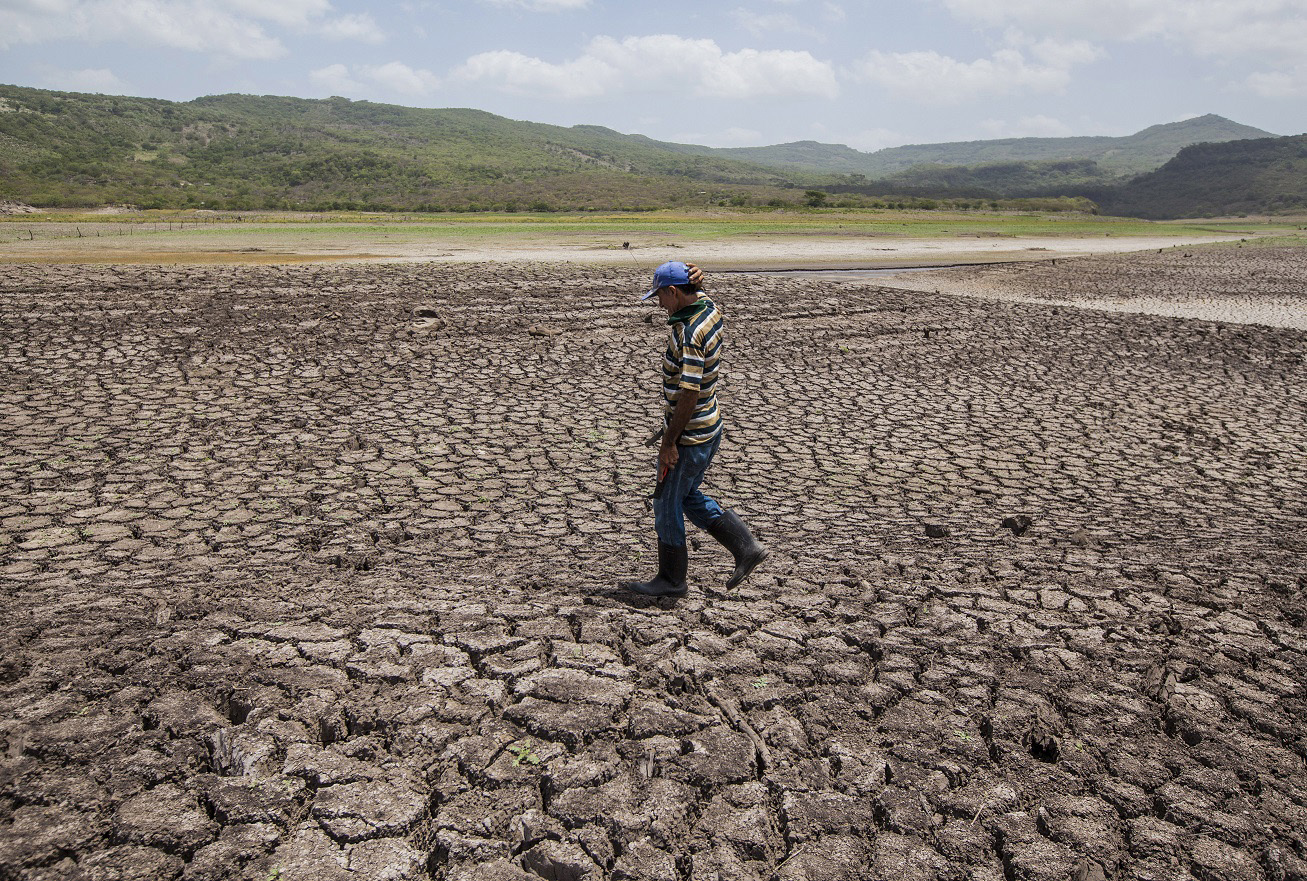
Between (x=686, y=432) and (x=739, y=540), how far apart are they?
0.77 metres

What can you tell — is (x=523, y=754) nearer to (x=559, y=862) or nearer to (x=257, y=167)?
(x=559, y=862)

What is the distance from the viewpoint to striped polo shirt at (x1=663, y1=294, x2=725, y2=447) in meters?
4.26

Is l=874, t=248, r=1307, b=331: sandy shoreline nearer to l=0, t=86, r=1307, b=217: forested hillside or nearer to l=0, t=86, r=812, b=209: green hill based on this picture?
l=0, t=86, r=1307, b=217: forested hillside

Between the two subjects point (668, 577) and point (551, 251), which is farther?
point (551, 251)

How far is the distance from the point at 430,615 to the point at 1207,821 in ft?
11.5

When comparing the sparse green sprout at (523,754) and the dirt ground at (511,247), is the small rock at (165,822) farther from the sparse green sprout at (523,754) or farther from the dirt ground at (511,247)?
the dirt ground at (511,247)

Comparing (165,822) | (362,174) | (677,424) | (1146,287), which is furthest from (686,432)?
(362,174)

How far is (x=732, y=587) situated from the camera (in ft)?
16.1

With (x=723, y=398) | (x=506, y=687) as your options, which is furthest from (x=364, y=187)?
(x=506, y=687)

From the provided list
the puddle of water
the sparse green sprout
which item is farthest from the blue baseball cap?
the puddle of water

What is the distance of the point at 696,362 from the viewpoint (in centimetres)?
428

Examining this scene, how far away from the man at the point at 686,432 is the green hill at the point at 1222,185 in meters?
114

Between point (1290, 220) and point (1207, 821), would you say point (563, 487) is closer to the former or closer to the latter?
point (1207, 821)

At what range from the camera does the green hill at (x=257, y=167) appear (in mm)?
72000
